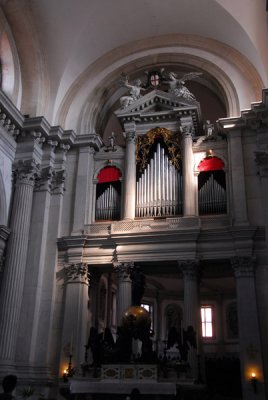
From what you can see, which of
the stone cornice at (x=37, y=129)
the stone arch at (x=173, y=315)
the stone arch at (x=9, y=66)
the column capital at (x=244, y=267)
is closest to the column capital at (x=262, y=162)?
the column capital at (x=244, y=267)

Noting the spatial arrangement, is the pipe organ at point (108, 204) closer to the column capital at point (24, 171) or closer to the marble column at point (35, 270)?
the marble column at point (35, 270)

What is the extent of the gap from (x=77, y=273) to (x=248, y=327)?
5.96 meters

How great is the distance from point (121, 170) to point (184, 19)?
254 inches

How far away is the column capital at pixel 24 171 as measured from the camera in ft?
57.1

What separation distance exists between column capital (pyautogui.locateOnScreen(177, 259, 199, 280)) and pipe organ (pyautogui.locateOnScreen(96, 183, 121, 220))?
3.30 meters

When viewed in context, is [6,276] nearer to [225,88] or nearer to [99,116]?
[99,116]

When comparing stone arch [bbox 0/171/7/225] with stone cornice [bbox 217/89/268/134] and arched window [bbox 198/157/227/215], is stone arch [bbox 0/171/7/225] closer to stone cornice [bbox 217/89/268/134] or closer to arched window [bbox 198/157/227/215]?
arched window [bbox 198/157/227/215]

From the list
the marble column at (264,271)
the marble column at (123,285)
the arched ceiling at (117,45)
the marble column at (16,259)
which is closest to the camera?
the marble column at (264,271)

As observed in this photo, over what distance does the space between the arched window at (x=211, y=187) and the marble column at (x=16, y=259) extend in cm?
606

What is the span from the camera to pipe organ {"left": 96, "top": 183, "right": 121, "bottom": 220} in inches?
705

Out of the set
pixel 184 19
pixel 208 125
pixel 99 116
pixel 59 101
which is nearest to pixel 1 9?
pixel 59 101

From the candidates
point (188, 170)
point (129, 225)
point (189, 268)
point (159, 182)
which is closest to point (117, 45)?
point (159, 182)

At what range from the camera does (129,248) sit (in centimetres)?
1662

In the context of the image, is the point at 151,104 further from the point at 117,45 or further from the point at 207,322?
the point at 207,322
